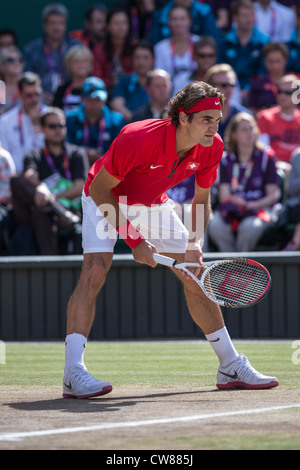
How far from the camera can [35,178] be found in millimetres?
11227

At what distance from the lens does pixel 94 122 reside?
1219 centimetres

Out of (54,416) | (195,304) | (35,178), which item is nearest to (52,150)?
(35,178)

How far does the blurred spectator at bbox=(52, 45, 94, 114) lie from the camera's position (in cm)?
1287

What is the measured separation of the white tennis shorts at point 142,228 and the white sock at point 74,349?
56 cm

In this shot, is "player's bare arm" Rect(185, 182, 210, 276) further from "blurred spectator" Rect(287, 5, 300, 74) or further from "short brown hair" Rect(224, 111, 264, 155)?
"blurred spectator" Rect(287, 5, 300, 74)

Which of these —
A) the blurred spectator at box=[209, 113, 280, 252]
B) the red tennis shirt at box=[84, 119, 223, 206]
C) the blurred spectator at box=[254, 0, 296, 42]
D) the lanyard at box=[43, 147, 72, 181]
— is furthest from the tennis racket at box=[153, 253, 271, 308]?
the blurred spectator at box=[254, 0, 296, 42]

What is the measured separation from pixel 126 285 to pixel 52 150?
2.02 metres

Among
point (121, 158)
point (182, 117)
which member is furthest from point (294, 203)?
point (121, 158)

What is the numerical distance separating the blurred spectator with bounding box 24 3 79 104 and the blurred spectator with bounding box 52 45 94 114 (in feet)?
2.38

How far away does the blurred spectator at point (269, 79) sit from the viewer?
12852mm

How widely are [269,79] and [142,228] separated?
24.7ft

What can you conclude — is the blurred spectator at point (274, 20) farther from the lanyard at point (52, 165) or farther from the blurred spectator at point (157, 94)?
the lanyard at point (52, 165)

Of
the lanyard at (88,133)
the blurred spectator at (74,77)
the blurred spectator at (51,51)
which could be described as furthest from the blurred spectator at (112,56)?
the lanyard at (88,133)

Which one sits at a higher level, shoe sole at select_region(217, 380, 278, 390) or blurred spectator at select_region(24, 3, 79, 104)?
blurred spectator at select_region(24, 3, 79, 104)
